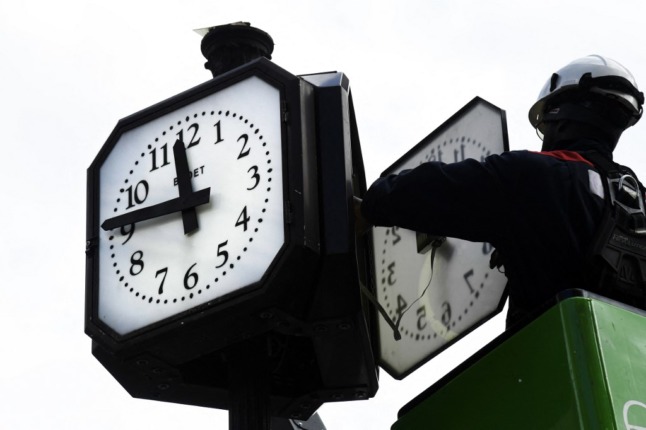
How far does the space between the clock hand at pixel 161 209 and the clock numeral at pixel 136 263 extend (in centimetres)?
11

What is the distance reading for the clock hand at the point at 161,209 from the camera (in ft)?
17.3

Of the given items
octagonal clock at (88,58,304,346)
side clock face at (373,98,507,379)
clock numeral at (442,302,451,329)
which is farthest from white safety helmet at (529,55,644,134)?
octagonal clock at (88,58,304,346)

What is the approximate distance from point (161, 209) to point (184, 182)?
0.12 metres

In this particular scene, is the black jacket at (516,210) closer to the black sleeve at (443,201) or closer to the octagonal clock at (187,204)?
the black sleeve at (443,201)

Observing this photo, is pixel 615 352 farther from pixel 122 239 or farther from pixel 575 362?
pixel 122 239

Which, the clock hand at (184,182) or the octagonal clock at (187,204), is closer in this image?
the octagonal clock at (187,204)

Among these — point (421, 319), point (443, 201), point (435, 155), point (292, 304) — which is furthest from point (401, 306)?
point (292, 304)

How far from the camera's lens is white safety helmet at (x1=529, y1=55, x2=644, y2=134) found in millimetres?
5586

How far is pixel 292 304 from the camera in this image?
509 centimetres

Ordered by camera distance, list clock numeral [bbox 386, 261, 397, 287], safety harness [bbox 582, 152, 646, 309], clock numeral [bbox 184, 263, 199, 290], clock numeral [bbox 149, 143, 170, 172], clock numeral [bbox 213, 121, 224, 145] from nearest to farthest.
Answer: safety harness [bbox 582, 152, 646, 309]
clock numeral [bbox 184, 263, 199, 290]
clock numeral [bbox 213, 121, 224, 145]
clock numeral [bbox 149, 143, 170, 172]
clock numeral [bbox 386, 261, 397, 287]

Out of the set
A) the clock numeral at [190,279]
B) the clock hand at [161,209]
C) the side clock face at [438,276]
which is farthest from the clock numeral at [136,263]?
the side clock face at [438,276]

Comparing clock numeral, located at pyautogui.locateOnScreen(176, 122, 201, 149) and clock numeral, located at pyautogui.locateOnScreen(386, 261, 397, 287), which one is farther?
clock numeral, located at pyautogui.locateOnScreen(386, 261, 397, 287)

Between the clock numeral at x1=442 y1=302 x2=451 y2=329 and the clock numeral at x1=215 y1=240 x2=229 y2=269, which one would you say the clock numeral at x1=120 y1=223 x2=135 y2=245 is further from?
the clock numeral at x1=442 y1=302 x2=451 y2=329

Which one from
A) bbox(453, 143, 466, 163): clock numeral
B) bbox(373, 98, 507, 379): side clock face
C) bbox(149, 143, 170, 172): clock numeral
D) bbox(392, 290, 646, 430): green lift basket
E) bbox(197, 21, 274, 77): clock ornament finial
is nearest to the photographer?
bbox(392, 290, 646, 430): green lift basket
